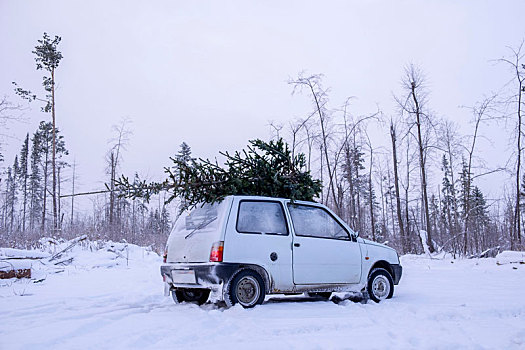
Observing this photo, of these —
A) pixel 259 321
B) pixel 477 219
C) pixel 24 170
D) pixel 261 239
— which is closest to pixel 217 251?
pixel 261 239

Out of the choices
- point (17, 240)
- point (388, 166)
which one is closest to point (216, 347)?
point (17, 240)

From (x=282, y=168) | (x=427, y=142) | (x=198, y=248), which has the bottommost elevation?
(x=198, y=248)

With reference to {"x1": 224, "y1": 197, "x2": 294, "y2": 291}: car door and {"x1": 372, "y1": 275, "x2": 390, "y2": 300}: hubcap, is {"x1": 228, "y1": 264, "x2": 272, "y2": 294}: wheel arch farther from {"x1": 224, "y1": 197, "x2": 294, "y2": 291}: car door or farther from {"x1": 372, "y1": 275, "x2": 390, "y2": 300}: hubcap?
{"x1": 372, "y1": 275, "x2": 390, "y2": 300}: hubcap

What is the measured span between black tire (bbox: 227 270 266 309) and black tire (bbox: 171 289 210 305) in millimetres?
1363

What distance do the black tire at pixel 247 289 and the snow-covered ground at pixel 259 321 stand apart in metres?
0.24

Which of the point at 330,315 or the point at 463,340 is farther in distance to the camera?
the point at 330,315

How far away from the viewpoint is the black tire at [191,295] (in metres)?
7.54

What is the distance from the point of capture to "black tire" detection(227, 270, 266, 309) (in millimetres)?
6320

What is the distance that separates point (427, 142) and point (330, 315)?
22.6m

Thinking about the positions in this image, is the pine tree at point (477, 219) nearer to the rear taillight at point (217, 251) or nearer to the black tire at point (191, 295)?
the black tire at point (191, 295)

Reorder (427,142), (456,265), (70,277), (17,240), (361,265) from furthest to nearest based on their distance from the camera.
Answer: (427,142) → (17,240) → (456,265) → (70,277) → (361,265)

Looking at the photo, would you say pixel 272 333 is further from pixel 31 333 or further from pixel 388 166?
pixel 388 166

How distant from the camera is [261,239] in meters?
6.71

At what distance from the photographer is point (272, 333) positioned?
15.7ft
